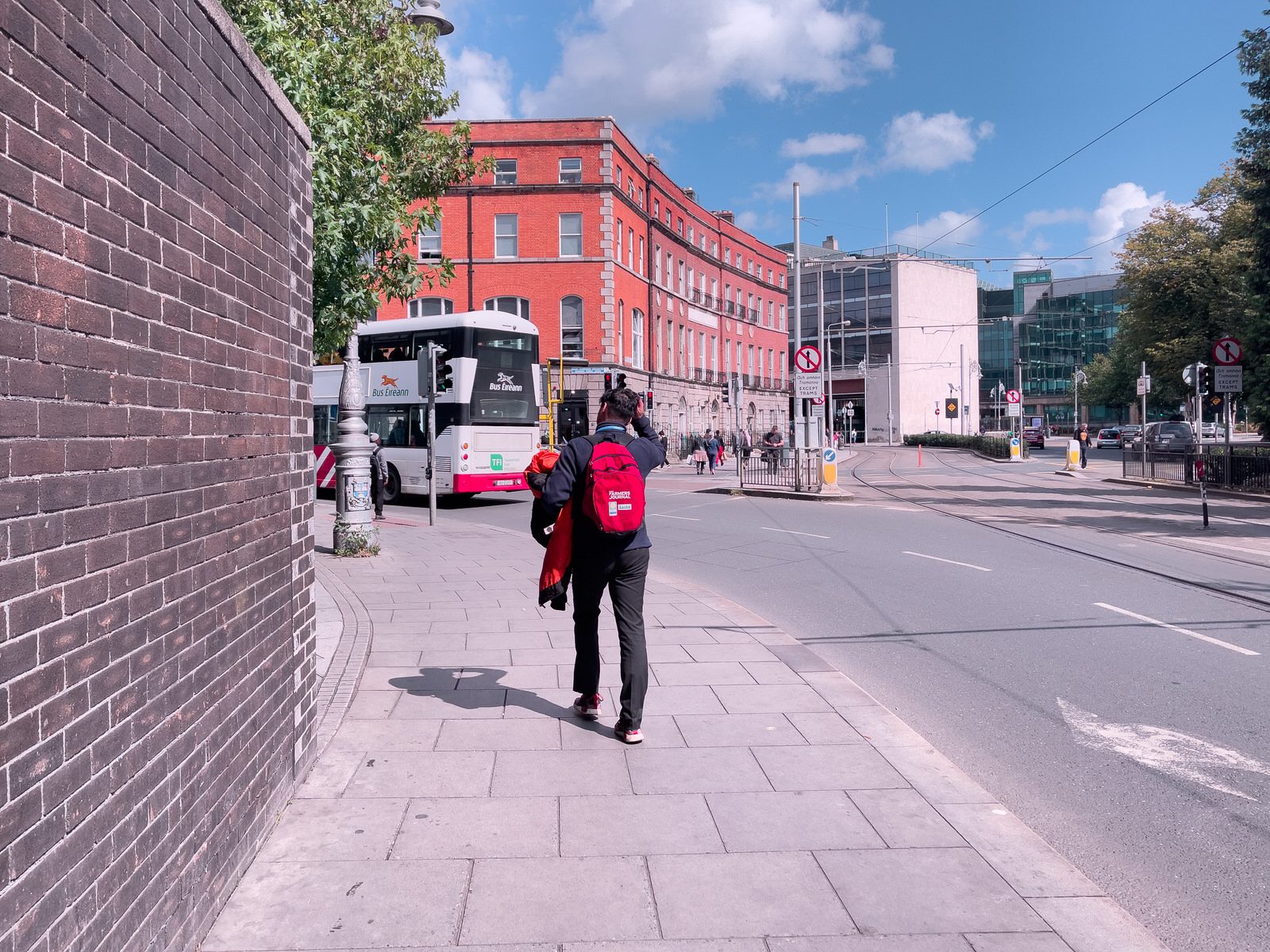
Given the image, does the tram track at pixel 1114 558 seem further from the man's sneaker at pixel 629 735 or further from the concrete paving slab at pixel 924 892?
the concrete paving slab at pixel 924 892

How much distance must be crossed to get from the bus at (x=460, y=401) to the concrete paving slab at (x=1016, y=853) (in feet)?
56.5

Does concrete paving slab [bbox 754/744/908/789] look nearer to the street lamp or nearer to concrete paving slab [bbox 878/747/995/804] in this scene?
concrete paving slab [bbox 878/747/995/804]

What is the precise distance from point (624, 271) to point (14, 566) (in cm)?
4356

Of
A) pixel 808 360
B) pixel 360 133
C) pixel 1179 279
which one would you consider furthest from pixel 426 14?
pixel 1179 279

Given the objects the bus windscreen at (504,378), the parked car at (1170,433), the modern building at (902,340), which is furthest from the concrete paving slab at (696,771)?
the modern building at (902,340)

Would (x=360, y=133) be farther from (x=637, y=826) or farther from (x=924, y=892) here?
(x=924, y=892)

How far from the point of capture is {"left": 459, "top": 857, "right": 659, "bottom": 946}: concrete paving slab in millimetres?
3209

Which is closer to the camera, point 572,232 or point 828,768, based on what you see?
point 828,768

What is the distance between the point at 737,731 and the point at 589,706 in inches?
32.0

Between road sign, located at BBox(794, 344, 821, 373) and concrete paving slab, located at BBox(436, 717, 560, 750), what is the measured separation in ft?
56.1

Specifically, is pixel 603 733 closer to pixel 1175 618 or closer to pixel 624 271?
pixel 1175 618

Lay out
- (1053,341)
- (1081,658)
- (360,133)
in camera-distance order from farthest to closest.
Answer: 1. (1053,341)
2. (360,133)
3. (1081,658)

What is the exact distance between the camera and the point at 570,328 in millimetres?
42844

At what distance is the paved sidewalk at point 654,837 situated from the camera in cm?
325
